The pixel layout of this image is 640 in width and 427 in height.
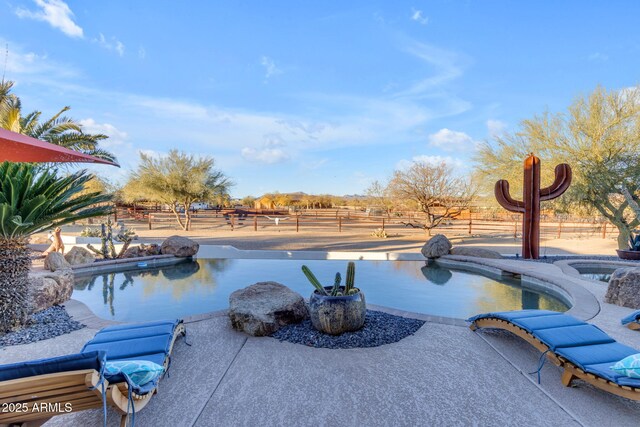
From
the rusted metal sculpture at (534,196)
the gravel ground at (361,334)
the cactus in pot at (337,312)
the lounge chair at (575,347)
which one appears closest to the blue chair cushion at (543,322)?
the lounge chair at (575,347)

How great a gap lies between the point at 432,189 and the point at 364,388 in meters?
14.0

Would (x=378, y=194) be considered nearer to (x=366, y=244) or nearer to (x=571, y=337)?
(x=366, y=244)

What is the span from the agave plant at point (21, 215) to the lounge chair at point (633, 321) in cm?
615

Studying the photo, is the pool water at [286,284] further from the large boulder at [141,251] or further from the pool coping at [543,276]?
the large boulder at [141,251]

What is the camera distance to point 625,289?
4742 mm

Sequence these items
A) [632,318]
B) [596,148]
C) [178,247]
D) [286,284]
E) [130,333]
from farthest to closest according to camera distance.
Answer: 1. [596,148]
2. [178,247]
3. [286,284]
4. [632,318]
5. [130,333]

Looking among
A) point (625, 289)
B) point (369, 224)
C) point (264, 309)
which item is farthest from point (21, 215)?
point (369, 224)

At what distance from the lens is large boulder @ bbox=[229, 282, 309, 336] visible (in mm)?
3607

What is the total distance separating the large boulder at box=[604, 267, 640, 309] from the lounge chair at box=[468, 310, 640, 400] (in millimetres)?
2285

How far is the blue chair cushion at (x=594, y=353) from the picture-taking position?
8.14 feet

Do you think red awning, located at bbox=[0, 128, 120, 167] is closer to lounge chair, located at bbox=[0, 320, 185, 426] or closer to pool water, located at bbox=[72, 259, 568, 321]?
lounge chair, located at bbox=[0, 320, 185, 426]

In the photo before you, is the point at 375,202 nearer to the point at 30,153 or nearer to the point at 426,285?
the point at 426,285

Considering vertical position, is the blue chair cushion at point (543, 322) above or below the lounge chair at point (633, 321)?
above

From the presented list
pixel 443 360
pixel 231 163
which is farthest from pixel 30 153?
pixel 231 163
